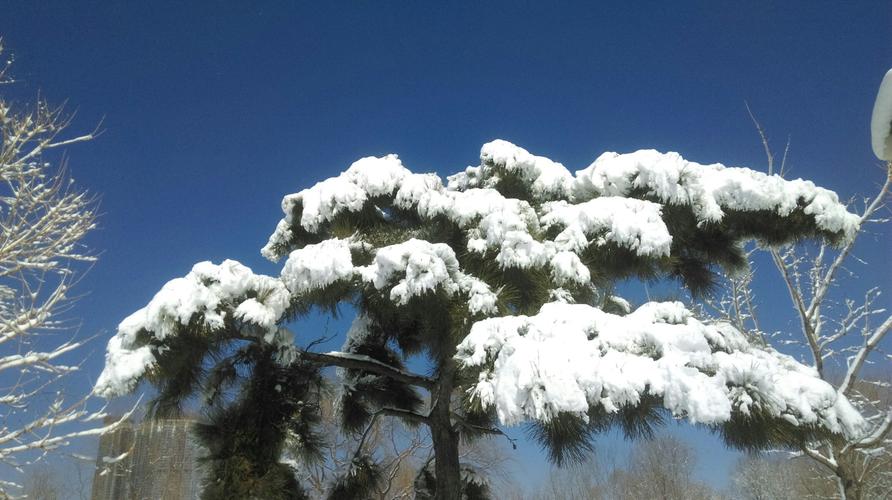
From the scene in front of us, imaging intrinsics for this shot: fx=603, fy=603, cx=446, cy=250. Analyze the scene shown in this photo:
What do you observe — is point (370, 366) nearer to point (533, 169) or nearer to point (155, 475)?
point (533, 169)

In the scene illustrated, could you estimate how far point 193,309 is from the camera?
13.3 feet

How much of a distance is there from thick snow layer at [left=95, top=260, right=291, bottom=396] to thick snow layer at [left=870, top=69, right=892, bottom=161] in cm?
382

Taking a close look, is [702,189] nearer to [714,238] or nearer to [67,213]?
[714,238]

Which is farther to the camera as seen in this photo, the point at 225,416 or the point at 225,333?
the point at 225,416

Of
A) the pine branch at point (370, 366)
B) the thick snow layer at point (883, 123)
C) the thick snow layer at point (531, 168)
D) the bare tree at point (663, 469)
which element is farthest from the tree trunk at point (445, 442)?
the bare tree at point (663, 469)

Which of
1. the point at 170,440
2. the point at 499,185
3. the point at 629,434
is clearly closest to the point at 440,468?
the point at 629,434

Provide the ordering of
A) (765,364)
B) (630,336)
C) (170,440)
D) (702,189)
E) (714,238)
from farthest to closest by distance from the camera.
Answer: (170,440) < (714,238) < (702,189) < (765,364) < (630,336)

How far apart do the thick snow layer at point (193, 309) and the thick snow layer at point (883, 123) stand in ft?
12.5

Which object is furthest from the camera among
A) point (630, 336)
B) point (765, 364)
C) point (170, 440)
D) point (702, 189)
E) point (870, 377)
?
point (170, 440)

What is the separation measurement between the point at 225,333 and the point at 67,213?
1.40 m

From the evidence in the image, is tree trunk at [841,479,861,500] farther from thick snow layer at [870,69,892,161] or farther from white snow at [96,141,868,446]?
thick snow layer at [870,69,892,161]

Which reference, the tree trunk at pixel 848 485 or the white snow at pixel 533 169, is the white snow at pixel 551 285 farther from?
the tree trunk at pixel 848 485

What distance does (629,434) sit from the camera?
3.72 m

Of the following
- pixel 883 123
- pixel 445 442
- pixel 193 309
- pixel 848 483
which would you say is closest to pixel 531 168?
pixel 445 442
